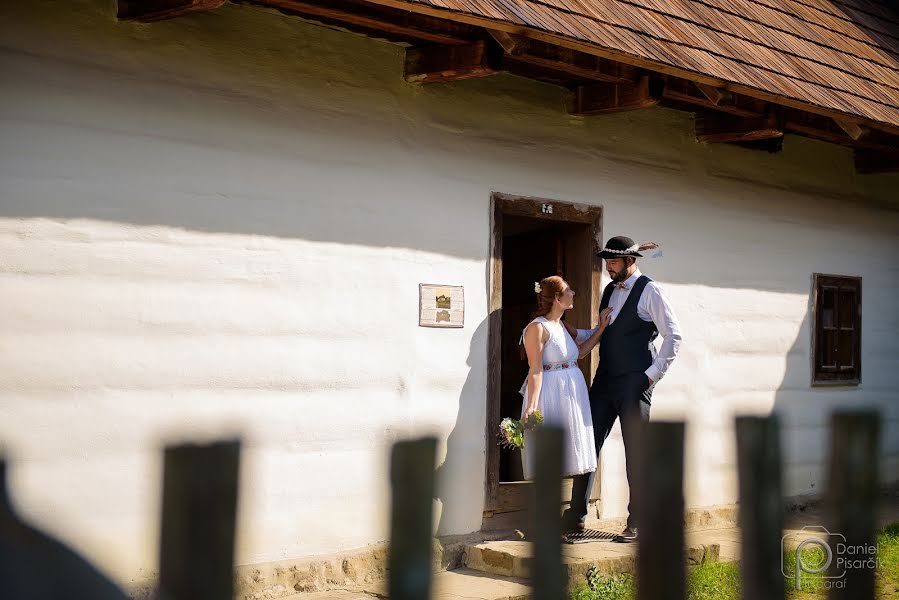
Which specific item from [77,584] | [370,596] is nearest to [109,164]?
[370,596]

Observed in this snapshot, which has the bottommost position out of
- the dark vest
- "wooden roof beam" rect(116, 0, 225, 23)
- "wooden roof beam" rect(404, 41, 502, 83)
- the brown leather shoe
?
the brown leather shoe

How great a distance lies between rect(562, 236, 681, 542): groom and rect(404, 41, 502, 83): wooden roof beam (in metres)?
1.52

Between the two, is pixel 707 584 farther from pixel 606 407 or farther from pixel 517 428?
pixel 517 428

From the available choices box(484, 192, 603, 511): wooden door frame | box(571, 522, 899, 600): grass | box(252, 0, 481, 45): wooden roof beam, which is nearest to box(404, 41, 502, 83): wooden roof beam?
box(252, 0, 481, 45): wooden roof beam

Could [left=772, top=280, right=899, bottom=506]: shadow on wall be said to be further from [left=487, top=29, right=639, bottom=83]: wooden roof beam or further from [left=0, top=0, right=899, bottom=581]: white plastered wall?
[left=487, top=29, right=639, bottom=83]: wooden roof beam

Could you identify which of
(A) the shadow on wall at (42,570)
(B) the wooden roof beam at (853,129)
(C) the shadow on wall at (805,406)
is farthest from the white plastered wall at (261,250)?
(A) the shadow on wall at (42,570)

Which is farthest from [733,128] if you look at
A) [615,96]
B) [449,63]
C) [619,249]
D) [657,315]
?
[449,63]

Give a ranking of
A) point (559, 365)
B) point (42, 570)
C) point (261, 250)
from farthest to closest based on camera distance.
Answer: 1. point (559, 365)
2. point (261, 250)
3. point (42, 570)

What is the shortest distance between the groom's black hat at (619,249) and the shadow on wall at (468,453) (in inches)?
35.4

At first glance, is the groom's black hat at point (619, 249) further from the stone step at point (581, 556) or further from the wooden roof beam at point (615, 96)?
the stone step at point (581, 556)

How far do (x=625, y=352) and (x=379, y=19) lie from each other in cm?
255

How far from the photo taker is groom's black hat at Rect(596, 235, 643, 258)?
7.14m

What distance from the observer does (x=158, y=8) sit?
5.26 m

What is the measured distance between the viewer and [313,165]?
20.1ft
